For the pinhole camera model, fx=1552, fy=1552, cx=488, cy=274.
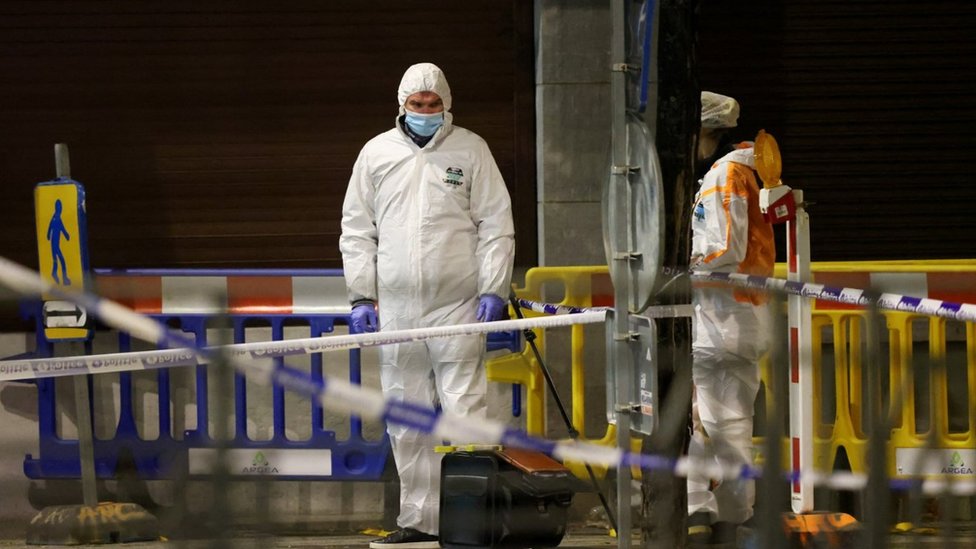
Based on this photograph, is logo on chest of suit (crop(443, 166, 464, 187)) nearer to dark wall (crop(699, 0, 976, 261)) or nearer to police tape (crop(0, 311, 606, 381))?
police tape (crop(0, 311, 606, 381))

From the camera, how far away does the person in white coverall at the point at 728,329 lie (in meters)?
7.40

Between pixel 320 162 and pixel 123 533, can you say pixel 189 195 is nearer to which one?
pixel 320 162

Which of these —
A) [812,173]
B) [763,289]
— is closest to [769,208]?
[763,289]

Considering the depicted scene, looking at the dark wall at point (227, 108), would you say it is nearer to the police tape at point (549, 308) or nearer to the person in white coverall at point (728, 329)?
the police tape at point (549, 308)

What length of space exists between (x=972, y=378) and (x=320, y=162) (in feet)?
12.7

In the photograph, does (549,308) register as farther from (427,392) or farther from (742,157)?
(742,157)

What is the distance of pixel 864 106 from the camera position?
9539 mm

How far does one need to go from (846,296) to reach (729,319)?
923 mm

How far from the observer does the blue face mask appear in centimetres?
736

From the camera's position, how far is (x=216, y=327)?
3.50m

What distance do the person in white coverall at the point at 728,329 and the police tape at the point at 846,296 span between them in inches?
4.5

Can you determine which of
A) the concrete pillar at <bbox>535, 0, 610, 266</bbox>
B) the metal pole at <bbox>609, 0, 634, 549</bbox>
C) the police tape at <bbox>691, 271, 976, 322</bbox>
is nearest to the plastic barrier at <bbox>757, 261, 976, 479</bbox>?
the police tape at <bbox>691, 271, 976, 322</bbox>

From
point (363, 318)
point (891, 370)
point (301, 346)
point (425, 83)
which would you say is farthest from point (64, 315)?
point (891, 370)

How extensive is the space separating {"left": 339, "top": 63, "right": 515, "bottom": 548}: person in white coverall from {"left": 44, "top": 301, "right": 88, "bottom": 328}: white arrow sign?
1528 millimetres
